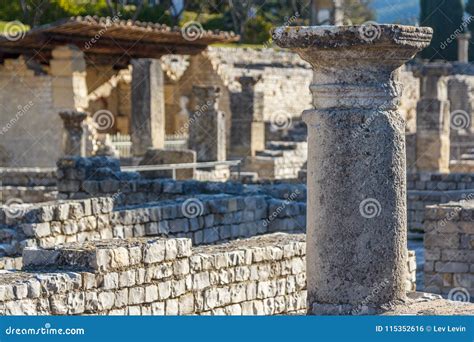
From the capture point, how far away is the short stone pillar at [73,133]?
21.7 meters

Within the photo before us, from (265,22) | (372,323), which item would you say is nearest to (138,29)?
(372,323)

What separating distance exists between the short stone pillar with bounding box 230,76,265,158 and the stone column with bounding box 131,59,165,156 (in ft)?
8.23

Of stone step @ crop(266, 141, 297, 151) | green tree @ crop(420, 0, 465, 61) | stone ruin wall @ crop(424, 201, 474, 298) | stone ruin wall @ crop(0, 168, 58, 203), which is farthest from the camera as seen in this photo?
green tree @ crop(420, 0, 465, 61)

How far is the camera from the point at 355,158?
6562 millimetres

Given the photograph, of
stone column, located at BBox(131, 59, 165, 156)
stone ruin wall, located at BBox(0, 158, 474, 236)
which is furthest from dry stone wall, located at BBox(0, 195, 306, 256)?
Result: stone column, located at BBox(131, 59, 165, 156)

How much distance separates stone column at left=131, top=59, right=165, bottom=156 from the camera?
1073 inches

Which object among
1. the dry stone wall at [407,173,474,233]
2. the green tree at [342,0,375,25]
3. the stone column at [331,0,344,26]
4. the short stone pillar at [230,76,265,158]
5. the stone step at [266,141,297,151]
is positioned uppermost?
the green tree at [342,0,375,25]

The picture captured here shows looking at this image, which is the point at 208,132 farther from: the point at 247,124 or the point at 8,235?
the point at 8,235

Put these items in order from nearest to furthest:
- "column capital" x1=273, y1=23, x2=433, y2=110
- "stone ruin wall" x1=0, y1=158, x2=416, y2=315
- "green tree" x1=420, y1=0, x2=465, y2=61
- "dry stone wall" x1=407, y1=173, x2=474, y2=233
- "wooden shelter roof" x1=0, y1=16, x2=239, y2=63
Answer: "column capital" x1=273, y1=23, x2=433, y2=110, "stone ruin wall" x1=0, y1=158, x2=416, y2=315, "dry stone wall" x1=407, y1=173, x2=474, y2=233, "wooden shelter roof" x1=0, y1=16, x2=239, y2=63, "green tree" x1=420, y1=0, x2=465, y2=61

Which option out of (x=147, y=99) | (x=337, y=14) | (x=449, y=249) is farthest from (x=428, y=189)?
(x=337, y=14)

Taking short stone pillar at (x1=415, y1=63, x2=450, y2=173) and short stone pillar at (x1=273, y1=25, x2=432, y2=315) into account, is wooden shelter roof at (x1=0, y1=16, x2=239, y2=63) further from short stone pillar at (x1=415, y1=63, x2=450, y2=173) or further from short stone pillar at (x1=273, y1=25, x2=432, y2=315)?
short stone pillar at (x1=273, y1=25, x2=432, y2=315)

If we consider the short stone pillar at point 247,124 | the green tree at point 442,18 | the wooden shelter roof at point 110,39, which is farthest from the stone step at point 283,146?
the green tree at point 442,18

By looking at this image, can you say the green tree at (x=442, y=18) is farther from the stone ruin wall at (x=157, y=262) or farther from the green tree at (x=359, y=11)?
the stone ruin wall at (x=157, y=262)

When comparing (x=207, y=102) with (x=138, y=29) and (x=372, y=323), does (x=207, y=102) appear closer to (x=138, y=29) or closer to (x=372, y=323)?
(x=138, y=29)
